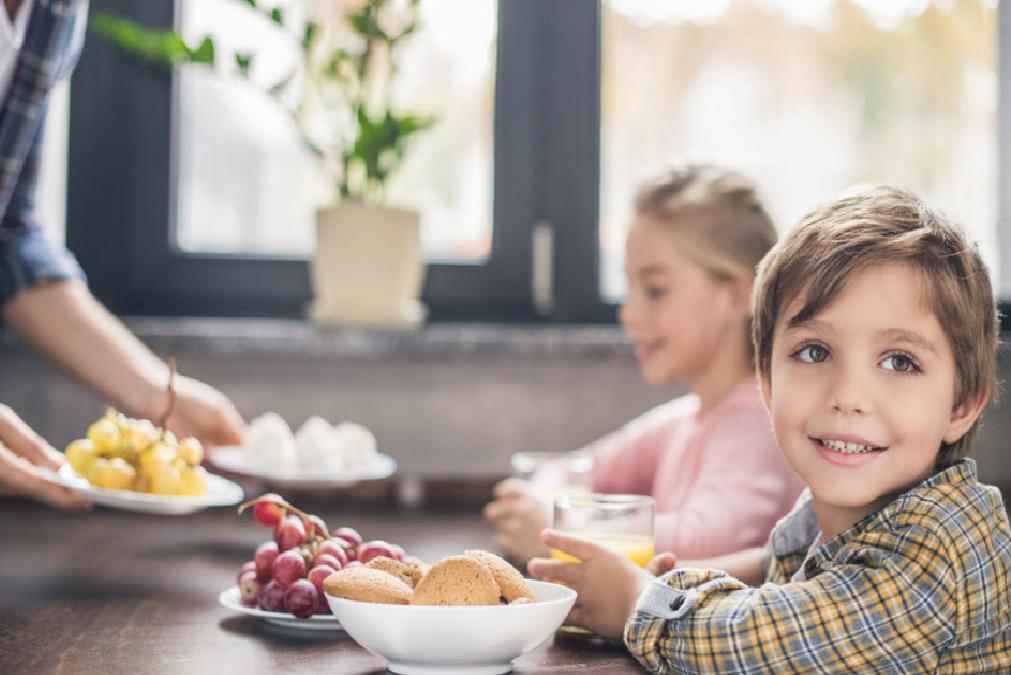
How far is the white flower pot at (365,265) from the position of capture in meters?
2.13

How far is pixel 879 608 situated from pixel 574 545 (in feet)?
0.92

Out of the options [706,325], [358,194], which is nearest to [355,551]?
[706,325]

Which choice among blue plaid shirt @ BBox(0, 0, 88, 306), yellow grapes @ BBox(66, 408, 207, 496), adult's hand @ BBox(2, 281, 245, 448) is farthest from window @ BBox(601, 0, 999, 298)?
yellow grapes @ BBox(66, 408, 207, 496)

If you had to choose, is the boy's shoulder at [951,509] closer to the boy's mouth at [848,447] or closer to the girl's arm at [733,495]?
the boy's mouth at [848,447]

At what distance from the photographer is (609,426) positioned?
88.7 inches

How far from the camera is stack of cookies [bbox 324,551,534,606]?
811 mm

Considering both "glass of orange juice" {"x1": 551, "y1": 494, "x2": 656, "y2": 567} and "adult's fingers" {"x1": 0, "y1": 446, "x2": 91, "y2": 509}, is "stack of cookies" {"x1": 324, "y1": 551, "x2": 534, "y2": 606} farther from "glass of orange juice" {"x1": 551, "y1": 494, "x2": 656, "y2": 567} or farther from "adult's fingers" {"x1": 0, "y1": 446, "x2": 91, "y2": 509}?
"adult's fingers" {"x1": 0, "y1": 446, "x2": 91, "y2": 509}

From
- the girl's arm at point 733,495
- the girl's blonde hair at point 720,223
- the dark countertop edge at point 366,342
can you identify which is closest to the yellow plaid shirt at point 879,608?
the girl's arm at point 733,495

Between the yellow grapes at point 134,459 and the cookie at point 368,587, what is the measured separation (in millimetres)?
487

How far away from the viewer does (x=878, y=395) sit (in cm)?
91

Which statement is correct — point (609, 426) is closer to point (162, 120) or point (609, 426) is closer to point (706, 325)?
point (706, 325)

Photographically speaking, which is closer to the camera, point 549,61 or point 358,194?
point 358,194

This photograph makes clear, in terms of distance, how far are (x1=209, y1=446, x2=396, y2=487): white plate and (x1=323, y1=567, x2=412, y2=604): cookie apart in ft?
2.30

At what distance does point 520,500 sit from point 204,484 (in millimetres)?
362
